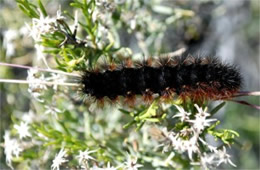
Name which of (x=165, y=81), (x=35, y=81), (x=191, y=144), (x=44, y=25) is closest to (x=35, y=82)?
(x=35, y=81)

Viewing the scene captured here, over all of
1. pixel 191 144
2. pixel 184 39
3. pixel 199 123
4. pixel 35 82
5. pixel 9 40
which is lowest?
pixel 191 144

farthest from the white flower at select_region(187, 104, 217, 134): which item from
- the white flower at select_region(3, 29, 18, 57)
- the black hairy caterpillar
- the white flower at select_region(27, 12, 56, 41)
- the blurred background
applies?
the white flower at select_region(3, 29, 18, 57)

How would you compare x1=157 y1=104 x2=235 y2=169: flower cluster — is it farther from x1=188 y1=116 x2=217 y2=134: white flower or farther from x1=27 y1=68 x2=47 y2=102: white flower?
x1=27 y1=68 x2=47 y2=102: white flower

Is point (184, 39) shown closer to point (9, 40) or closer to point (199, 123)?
point (9, 40)

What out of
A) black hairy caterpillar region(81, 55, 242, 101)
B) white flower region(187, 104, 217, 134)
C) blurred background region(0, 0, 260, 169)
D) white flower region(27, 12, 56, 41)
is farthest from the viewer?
blurred background region(0, 0, 260, 169)

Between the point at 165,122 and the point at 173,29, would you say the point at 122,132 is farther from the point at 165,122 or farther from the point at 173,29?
the point at 173,29
